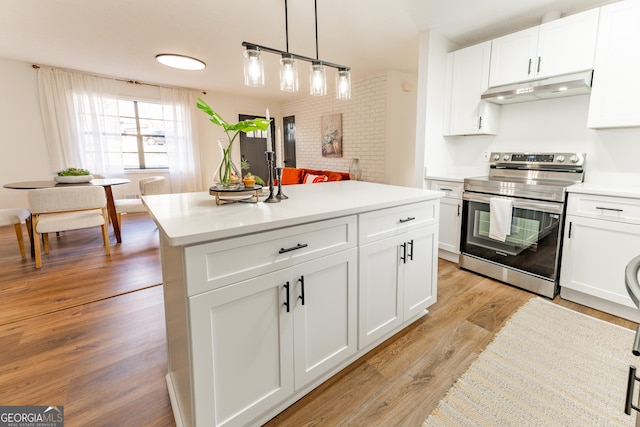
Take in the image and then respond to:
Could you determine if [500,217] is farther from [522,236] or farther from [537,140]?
[537,140]

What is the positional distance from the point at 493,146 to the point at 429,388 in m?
2.74

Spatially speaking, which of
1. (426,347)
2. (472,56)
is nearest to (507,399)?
(426,347)

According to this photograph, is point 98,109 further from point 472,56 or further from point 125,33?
point 472,56

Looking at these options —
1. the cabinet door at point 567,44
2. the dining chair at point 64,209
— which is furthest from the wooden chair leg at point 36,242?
the cabinet door at point 567,44

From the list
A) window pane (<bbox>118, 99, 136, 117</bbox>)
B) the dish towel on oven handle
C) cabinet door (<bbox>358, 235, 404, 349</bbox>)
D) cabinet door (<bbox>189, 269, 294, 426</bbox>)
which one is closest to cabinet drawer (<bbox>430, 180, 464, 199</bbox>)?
the dish towel on oven handle

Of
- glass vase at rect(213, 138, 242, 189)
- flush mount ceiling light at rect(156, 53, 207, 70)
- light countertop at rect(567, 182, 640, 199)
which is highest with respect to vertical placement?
flush mount ceiling light at rect(156, 53, 207, 70)

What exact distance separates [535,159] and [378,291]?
2.28 m

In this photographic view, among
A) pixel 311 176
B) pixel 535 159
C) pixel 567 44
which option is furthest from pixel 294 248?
pixel 311 176

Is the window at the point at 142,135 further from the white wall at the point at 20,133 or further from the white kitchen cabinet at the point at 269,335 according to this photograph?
the white kitchen cabinet at the point at 269,335

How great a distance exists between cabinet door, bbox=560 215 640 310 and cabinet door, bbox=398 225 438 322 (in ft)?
3.85

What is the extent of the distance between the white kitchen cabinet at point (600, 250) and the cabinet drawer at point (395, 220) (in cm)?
121

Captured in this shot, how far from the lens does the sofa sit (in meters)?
4.99

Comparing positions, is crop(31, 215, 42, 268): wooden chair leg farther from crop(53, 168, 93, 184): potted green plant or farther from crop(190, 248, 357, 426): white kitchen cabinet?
crop(190, 248, 357, 426): white kitchen cabinet

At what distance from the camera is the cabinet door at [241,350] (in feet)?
3.47
